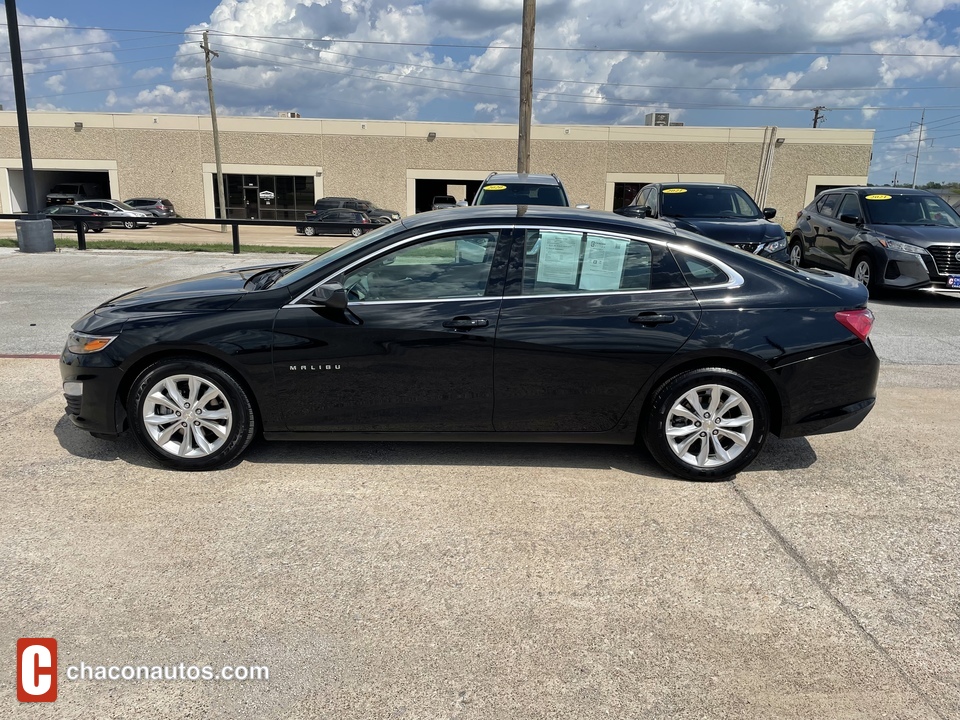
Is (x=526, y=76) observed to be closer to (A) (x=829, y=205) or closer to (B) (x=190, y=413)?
(A) (x=829, y=205)

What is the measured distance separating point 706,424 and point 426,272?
1.89 metres

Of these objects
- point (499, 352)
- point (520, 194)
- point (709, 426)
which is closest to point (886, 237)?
point (520, 194)

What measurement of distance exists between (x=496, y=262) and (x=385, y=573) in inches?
75.1

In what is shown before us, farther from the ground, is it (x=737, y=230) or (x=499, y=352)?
(x=737, y=230)

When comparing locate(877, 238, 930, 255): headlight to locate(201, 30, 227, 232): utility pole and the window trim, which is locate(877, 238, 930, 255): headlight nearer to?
the window trim

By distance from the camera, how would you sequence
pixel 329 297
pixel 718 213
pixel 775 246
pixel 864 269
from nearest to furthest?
1. pixel 329 297
2. pixel 775 246
3. pixel 864 269
4. pixel 718 213

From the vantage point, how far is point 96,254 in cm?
1487

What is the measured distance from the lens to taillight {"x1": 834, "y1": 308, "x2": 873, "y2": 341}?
4.27 meters

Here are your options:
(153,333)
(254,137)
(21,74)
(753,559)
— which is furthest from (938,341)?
(254,137)

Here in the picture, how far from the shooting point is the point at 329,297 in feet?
13.5

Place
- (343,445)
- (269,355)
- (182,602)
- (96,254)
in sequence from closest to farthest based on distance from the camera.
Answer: (182,602) < (269,355) < (343,445) < (96,254)

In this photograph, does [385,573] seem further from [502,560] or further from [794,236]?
[794,236]

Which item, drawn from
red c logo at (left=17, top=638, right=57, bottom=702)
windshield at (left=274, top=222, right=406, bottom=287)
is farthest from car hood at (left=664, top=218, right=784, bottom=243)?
red c logo at (left=17, top=638, right=57, bottom=702)

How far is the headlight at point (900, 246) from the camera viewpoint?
34.2 ft
